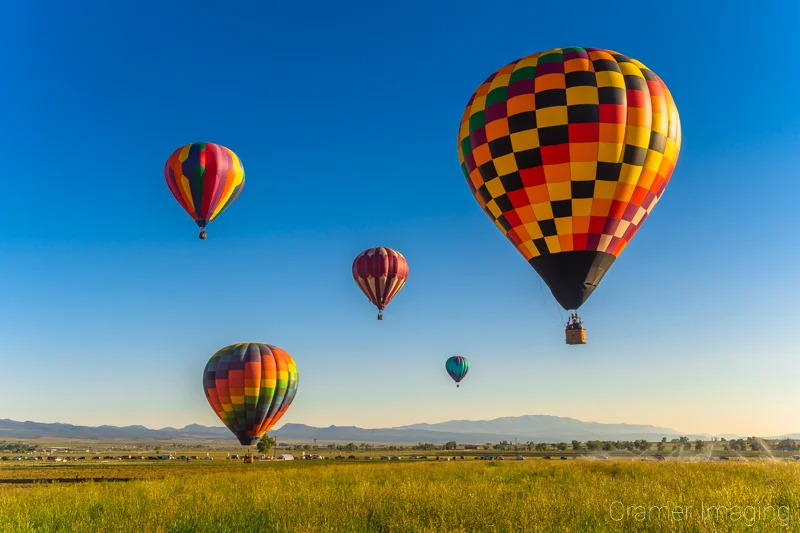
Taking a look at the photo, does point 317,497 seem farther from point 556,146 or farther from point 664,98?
point 664,98

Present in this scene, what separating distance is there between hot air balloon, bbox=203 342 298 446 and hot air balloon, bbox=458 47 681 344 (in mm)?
31832

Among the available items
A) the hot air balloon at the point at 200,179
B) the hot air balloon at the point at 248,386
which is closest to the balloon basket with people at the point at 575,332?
the hot air balloon at the point at 200,179

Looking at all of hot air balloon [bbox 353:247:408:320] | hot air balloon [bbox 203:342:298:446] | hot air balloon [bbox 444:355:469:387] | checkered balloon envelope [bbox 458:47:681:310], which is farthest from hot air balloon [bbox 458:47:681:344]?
hot air balloon [bbox 444:355:469:387]

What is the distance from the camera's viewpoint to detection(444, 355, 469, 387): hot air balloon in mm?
78875

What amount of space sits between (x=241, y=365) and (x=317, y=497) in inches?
1282

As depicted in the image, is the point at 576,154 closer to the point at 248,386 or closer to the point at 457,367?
the point at 248,386

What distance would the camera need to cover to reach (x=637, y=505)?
15273 millimetres

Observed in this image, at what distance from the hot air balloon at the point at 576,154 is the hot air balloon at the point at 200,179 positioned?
20.8m

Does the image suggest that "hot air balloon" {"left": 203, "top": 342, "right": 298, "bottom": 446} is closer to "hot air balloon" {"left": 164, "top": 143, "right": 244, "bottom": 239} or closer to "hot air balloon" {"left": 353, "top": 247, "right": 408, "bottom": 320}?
"hot air balloon" {"left": 353, "top": 247, "right": 408, "bottom": 320}

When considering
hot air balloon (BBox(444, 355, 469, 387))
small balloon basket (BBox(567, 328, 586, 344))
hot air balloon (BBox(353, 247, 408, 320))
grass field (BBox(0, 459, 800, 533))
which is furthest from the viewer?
hot air balloon (BBox(444, 355, 469, 387))

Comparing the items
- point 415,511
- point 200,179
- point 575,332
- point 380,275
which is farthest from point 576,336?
point 380,275

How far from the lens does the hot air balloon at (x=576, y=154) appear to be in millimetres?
21953

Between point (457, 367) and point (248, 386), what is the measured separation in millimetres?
37120

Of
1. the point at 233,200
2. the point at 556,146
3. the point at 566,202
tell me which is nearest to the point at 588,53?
the point at 556,146
